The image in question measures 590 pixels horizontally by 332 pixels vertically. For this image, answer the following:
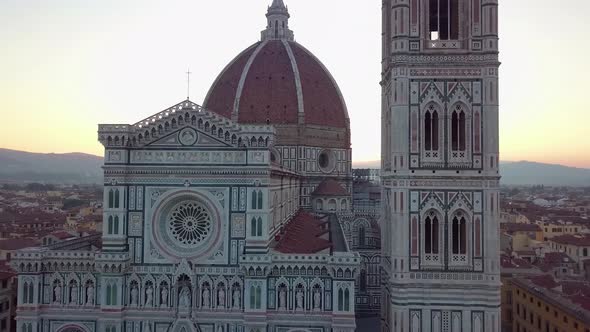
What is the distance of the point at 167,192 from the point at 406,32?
41.5ft

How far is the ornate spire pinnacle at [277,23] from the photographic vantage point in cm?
5194

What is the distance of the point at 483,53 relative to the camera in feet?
82.2

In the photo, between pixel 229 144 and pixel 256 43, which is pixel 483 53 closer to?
pixel 229 144

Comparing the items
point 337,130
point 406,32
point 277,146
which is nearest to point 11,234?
point 277,146

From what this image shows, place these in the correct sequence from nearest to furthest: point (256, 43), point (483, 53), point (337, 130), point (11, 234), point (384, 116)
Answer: point (483, 53), point (384, 116), point (337, 130), point (256, 43), point (11, 234)

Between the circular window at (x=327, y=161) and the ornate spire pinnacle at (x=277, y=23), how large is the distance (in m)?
11.7

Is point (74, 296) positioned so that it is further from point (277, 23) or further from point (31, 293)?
point (277, 23)

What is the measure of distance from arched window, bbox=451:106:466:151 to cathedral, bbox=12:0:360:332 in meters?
6.88

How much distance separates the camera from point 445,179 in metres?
25.1

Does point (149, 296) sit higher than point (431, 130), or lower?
lower

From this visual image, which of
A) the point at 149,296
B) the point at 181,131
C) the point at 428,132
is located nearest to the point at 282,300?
the point at 149,296

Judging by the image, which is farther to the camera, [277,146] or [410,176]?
[277,146]

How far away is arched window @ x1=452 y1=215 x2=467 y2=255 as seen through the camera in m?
25.2

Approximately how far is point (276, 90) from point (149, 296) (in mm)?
25679
